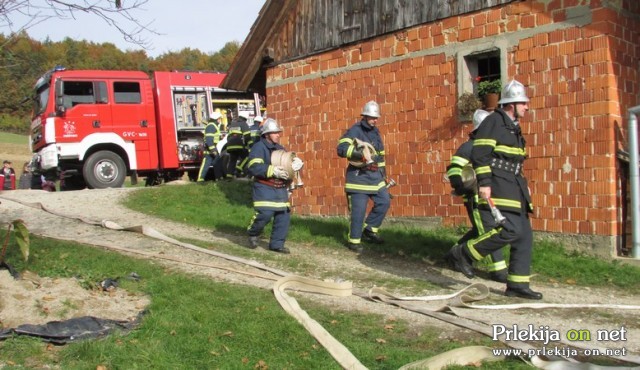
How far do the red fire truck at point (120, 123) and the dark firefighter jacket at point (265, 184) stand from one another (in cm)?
831

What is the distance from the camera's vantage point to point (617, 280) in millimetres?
7340

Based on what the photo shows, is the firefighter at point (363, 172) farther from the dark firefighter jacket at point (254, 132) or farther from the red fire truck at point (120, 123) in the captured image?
the red fire truck at point (120, 123)

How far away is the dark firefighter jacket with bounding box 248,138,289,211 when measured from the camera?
29.0ft

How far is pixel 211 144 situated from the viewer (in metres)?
15.9

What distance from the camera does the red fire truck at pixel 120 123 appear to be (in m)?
15.6

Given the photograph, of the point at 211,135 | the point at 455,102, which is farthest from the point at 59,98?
the point at 455,102

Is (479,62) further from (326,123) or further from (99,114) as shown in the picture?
(99,114)

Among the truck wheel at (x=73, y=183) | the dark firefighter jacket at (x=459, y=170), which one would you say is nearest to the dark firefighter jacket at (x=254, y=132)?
the truck wheel at (x=73, y=183)

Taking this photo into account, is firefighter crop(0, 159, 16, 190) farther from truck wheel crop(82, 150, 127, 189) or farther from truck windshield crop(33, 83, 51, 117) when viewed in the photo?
truck wheel crop(82, 150, 127, 189)

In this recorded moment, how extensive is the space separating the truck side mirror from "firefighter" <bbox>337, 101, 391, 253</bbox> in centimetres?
909

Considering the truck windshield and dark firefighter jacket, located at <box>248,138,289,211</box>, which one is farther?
the truck windshield

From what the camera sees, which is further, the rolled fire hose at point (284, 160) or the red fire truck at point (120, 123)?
the red fire truck at point (120, 123)

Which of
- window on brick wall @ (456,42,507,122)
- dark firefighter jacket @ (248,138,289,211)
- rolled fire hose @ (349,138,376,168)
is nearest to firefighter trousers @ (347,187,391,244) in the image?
rolled fire hose @ (349,138,376,168)

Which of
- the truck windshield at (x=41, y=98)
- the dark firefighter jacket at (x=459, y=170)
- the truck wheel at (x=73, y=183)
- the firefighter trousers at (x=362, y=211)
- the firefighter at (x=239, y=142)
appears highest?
the truck windshield at (x=41, y=98)
